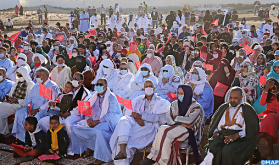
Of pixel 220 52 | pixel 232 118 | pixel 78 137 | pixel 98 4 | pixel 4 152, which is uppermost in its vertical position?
pixel 98 4

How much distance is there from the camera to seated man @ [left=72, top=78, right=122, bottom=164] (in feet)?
13.4

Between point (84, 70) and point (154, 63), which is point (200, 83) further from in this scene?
point (84, 70)

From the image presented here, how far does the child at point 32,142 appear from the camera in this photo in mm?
4207

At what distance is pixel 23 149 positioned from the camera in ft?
14.1

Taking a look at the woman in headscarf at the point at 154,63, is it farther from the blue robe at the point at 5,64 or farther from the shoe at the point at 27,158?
the shoe at the point at 27,158

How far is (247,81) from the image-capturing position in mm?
5293

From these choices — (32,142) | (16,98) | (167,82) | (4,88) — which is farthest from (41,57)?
(167,82)

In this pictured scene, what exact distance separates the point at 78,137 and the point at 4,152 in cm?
120

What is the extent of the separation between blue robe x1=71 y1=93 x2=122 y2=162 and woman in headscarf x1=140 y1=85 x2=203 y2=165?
630 millimetres

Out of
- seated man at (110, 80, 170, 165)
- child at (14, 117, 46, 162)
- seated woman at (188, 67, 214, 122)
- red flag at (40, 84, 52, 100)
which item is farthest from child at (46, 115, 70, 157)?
seated woman at (188, 67, 214, 122)

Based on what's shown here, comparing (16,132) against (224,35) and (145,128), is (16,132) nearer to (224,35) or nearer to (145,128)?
(145,128)

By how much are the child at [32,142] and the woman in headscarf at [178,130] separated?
1530 millimetres

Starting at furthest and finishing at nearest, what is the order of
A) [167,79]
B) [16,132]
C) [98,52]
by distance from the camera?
[98,52]
[167,79]
[16,132]

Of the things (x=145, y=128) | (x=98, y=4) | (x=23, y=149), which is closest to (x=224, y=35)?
(x=145, y=128)
